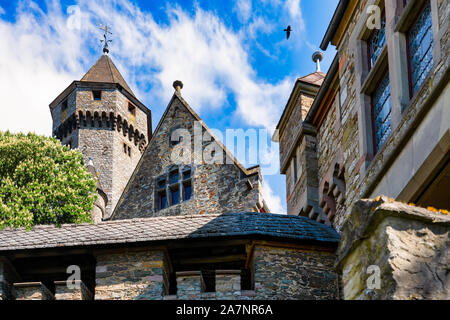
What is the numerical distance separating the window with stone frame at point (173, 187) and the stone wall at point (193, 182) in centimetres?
9

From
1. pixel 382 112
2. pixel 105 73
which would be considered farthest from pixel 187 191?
pixel 105 73

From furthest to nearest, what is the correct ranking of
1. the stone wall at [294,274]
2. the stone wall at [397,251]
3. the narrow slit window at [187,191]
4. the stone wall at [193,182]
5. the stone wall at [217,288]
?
the narrow slit window at [187,191] < the stone wall at [193,182] < the stone wall at [294,274] < the stone wall at [217,288] < the stone wall at [397,251]

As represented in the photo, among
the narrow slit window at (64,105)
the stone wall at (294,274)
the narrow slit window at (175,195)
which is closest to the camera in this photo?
the stone wall at (294,274)

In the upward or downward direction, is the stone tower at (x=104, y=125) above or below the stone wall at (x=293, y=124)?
above

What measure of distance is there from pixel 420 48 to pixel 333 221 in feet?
15.6

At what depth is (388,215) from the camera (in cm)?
563

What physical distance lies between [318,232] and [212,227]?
172 centimetres

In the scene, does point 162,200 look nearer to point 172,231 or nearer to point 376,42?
point 172,231

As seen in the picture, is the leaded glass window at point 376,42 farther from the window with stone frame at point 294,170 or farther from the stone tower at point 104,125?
the stone tower at point 104,125

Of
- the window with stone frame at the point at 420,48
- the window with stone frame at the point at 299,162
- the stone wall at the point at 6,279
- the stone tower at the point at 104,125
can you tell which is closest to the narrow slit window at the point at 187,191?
the window with stone frame at the point at 299,162

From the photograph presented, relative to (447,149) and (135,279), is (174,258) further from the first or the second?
(447,149)

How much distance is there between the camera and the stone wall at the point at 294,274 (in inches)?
490

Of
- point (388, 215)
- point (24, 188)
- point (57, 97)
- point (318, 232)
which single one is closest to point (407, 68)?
point (318, 232)

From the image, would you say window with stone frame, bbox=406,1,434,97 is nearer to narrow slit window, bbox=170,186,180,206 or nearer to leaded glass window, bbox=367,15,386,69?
leaded glass window, bbox=367,15,386,69
